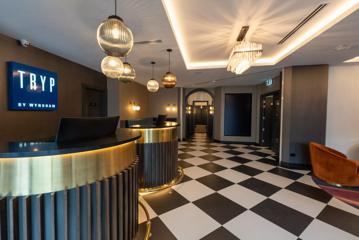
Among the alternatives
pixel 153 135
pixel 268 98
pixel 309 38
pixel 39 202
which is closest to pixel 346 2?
pixel 309 38

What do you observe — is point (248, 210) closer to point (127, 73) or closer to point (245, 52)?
point (245, 52)

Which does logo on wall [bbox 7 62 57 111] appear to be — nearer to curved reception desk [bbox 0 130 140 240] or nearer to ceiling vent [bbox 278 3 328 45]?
curved reception desk [bbox 0 130 140 240]

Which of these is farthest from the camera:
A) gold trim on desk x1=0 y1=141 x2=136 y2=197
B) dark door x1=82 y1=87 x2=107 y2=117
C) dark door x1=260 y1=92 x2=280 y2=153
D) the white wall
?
dark door x1=260 y1=92 x2=280 y2=153

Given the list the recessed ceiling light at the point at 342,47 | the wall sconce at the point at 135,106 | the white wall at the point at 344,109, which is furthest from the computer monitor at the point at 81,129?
the white wall at the point at 344,109

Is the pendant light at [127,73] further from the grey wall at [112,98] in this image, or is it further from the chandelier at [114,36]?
the grey wall at [112,98]

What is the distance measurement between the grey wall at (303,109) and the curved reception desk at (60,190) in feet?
14.5

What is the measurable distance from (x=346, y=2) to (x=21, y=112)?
515 centimetres

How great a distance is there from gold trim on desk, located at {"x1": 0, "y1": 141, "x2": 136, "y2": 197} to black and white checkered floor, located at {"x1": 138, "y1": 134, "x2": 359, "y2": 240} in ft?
3.91

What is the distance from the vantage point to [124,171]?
147 cm

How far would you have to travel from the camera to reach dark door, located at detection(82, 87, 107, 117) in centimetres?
450

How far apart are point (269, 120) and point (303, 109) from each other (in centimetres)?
213

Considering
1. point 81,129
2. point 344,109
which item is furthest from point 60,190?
point 344,109

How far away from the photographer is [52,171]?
106 centimetres

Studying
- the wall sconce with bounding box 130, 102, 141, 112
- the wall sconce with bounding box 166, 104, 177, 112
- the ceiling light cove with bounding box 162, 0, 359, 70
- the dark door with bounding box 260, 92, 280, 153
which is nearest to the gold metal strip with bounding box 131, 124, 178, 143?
the ceiling light cove with bounding box 162, 0, 359, 70
